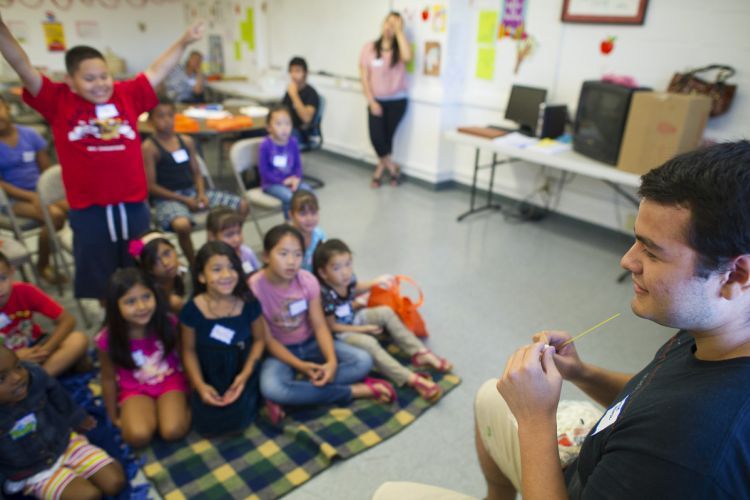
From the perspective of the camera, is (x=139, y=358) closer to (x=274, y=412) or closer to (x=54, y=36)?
(x=274, y=412)

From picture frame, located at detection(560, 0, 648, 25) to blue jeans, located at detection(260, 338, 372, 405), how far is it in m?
2.83

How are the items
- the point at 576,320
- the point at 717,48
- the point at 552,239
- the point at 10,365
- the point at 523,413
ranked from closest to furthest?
the point at 523,413
the point at 10,365
the point at 576,320
the point at 717,48
the point at 552,239

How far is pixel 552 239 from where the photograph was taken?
382cm

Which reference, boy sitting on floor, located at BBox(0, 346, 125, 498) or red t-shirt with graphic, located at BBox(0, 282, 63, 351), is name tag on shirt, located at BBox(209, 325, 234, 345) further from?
red t-shirt with graphic, located at BBox(0, 282, 63, 351)

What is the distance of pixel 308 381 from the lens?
82.4 inches

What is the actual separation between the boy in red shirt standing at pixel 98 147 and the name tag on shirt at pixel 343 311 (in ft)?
3.22

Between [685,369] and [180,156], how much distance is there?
2.89m

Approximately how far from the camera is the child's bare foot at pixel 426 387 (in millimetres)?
2121

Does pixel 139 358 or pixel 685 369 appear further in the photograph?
pixel 139 358

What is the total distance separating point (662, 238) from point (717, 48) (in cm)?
304

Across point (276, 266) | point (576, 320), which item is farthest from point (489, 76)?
point (276, 266)

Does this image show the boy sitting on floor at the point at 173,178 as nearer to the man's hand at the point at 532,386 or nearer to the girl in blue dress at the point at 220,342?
the girl in blue dress at the point at 220,342

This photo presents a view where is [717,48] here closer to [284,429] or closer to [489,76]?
[489,76]

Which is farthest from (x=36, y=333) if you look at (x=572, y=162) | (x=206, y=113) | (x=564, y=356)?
(x=572, y=162)
